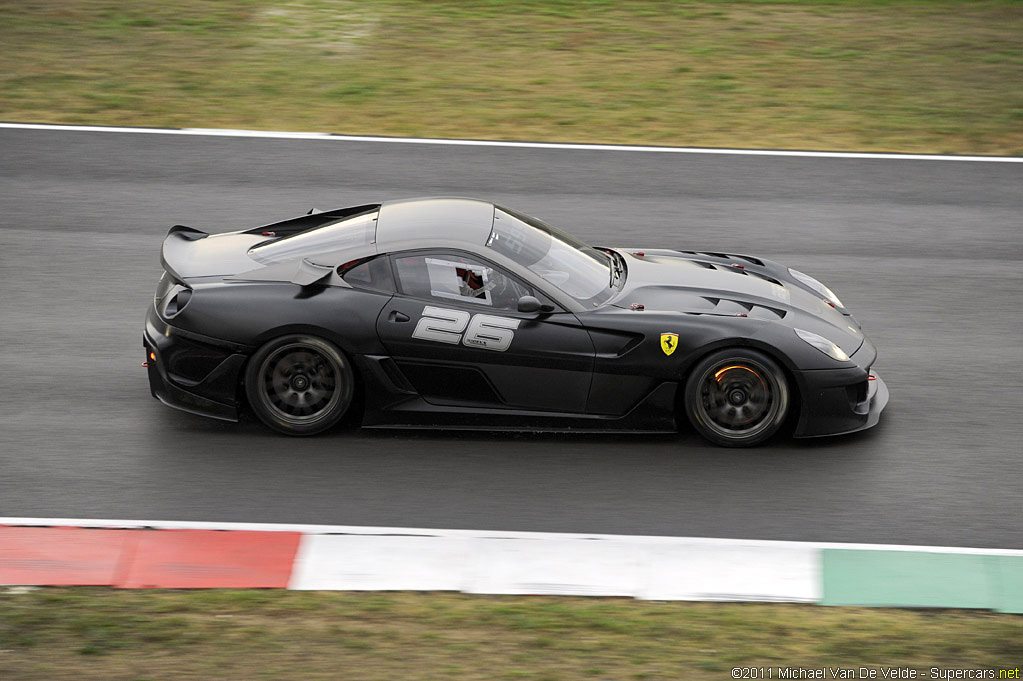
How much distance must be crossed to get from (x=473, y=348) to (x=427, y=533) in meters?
1.26

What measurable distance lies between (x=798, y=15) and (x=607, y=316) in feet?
40.8

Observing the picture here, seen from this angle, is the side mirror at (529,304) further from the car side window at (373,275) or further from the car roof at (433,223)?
the car side window at (373,275)

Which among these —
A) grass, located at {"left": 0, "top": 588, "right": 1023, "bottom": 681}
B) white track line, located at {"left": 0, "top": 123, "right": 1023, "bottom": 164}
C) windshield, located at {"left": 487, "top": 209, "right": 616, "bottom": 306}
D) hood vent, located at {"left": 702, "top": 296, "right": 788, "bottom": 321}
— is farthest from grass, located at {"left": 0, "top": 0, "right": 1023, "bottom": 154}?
grass, located at {"left": 0, "top": 588, "right": 1023, "bottom": 681}

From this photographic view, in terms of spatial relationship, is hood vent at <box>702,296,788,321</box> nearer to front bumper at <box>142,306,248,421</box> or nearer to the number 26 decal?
the number 26 decal

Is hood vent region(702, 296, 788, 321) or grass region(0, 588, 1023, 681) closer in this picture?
grass region(0, 588, 1023, 681)

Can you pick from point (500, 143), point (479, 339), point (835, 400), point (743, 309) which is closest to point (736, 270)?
point (743, 309)

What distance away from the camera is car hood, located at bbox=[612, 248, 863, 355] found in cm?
795

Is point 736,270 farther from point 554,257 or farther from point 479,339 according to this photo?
point 479,339

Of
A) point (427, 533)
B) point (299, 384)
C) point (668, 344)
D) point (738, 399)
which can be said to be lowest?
point (427, 533)

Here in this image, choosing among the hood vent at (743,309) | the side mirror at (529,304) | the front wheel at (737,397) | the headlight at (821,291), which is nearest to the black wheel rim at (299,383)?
the side mirror at (529,304)

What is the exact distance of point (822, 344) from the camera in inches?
308

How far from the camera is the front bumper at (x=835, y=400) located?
304 inches

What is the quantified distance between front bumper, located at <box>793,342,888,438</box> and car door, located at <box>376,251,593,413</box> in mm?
1351

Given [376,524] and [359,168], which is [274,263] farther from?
[359,168]
